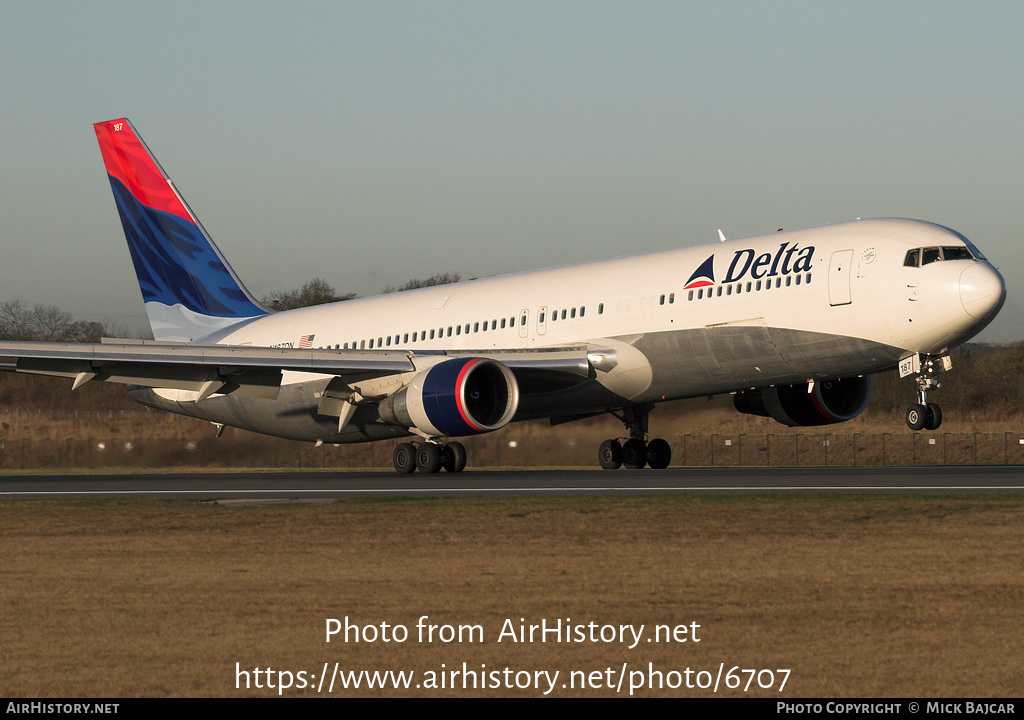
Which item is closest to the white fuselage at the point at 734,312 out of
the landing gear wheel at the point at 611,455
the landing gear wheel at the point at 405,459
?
the landing gear wheel at the point at 611,455

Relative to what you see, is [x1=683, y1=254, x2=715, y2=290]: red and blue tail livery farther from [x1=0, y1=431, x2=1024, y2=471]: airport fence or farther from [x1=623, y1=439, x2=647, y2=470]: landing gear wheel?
[x1=0, y1=431, x2=1024, y2=471]: airport fence

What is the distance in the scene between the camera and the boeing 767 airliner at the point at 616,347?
24812 millimetres

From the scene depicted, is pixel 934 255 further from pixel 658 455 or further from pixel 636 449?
pixel 636 449

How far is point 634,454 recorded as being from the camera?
3284 centimetres

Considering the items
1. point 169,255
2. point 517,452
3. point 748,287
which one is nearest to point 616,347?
point 748,287

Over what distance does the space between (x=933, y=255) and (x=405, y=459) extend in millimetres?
12325

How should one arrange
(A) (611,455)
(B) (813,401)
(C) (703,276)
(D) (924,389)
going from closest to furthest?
(D) (924,389)
(C) (703,276)
(B) (813,401)
(A) (611,455)

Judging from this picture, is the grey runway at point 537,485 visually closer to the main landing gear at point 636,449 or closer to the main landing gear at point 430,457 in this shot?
the main landing gear at point 430,457

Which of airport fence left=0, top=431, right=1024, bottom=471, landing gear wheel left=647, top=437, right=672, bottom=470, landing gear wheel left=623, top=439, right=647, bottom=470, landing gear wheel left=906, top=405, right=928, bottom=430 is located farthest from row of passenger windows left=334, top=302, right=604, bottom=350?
landing gear wheel left=906, top=405, right=928, bottom=430

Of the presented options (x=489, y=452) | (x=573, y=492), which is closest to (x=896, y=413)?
(x=489, y=452)

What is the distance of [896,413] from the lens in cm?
4284

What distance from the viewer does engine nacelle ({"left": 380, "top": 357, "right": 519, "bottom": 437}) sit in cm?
2617

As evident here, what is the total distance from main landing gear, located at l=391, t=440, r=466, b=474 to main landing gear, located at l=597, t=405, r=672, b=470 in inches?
216
